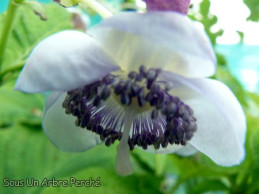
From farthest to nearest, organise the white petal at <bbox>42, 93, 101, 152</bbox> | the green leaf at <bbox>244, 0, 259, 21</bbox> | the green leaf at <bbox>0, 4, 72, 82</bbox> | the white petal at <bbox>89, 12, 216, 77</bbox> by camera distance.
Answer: the green leaf at <bbox>0, 4, 72, 82</bbox> → the green leaf at <bbox>244, 0, 259, 21</bbox> → the white petal at <bbox>42, 93, 101, 152</bbox> → the white petal at <bbox>89, 12, 216, 77</bbox>

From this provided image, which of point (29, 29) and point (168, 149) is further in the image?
point (29, 29)

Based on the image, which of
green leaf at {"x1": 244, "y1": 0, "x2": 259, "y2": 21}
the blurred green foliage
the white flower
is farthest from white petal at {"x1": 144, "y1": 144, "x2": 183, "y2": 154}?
green leaf at {"x1": 244, "y1": 0, "x2": 259, "y2": 21}

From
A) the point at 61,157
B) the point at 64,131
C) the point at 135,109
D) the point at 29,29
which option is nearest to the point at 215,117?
the point at 135,109

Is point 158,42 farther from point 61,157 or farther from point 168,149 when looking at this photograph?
point 61,157

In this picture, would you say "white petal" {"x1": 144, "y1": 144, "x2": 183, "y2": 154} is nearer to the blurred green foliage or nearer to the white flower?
the white flower

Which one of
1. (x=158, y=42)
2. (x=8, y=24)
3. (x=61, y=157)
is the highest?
(x=158, y=42)

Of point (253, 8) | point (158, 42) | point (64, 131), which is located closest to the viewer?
point (158, 42)

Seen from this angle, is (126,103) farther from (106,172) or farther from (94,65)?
(106,172)
